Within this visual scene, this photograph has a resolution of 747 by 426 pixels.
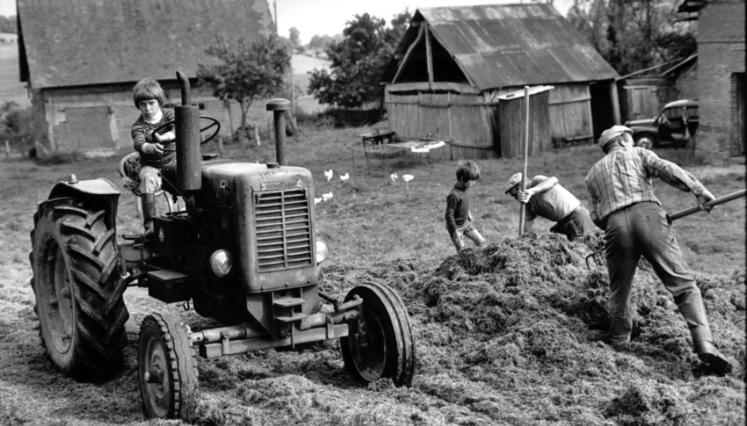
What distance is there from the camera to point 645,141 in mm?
22594

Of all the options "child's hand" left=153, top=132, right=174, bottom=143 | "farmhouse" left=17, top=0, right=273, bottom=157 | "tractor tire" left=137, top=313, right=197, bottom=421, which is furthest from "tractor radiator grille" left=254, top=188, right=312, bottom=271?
"farmhouse" left=17, top=0, right=273, bottom=157

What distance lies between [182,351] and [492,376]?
6.99ft

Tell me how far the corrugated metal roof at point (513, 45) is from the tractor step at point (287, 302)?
17724 millimetres

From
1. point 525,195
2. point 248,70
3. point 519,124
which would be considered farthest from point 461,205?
point 248,70

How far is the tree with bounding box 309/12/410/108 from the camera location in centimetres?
3703

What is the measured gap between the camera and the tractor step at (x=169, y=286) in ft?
21.1

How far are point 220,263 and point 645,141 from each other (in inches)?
726

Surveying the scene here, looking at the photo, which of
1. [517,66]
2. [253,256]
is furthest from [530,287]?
[517,66]

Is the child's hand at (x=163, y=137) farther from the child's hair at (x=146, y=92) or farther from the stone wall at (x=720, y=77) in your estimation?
the stone wall at (x=720, y=77)

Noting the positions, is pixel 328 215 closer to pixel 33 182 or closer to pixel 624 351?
pixel 624 351

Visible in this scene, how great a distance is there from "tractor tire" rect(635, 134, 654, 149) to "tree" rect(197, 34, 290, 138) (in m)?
12.0

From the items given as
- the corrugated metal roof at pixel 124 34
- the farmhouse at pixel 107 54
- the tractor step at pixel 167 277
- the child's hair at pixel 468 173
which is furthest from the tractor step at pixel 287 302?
the corrugated metal roof at pixel 124 34

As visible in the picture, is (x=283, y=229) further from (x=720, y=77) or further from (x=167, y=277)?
(x=720, y=77)

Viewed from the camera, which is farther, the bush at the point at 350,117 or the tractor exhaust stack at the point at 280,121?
the bush at the point at 350,117
